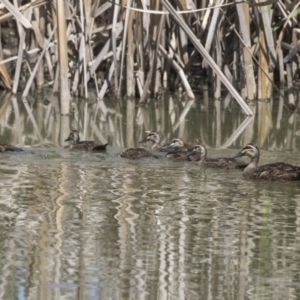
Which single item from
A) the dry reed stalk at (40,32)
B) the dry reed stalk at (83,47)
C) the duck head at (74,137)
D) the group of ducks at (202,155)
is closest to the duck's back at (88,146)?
the group of ducks at (202,155)

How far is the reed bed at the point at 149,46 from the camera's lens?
12.7 metres

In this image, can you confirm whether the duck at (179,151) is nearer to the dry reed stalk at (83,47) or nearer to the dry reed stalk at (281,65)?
the dry reed stalk at (83,47)

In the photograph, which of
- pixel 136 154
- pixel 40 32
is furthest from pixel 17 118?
pixel 136 154

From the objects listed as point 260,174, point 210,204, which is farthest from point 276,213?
point 260,174

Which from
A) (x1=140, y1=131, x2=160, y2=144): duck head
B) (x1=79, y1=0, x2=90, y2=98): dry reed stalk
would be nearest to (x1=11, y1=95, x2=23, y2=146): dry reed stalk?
(x1=79, y1=0, x2=90, y2=98): dry reed stalk

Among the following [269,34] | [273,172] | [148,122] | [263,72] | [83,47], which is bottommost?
[273,172]

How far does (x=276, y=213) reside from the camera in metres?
7.20

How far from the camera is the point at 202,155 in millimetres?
9352

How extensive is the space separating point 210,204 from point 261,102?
6005mm

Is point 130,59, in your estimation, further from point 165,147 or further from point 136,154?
point 136,154

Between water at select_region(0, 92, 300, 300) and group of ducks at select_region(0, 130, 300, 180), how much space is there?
10cm

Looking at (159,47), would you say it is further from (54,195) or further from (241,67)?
(54,195)

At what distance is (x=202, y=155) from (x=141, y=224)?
2680 millimetres

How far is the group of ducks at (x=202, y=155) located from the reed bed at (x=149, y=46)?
2053 mm
